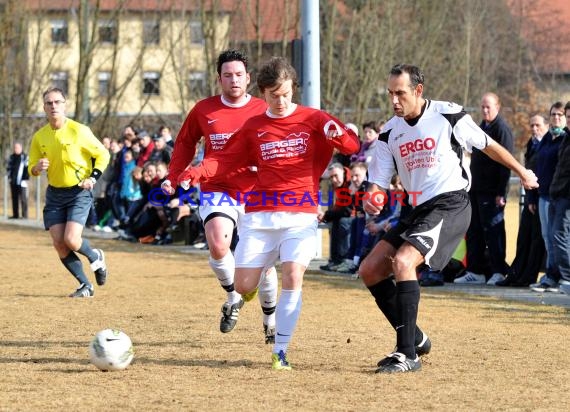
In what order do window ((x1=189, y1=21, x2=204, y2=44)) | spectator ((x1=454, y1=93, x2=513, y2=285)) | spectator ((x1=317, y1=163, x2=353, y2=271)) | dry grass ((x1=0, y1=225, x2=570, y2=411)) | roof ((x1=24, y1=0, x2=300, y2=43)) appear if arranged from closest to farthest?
1. dry grass ((x1=0, y1=225, x2=570, y2=411))
2. spectator ((x1=454, y1=93, x2=513, y2=285))
3. spectator ((x1=317, y1=163, x2=353, y2=271))
4. roof ((x1=24, y1=0, x2=300, y2=43))
5. window ((x1=189, y1=21, x2=204, y2=44))

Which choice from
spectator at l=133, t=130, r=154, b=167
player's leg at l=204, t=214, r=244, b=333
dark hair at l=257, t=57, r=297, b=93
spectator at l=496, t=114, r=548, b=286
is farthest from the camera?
spectator at l=133, t=130, r=154, b=167

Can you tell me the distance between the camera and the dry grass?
279 inches

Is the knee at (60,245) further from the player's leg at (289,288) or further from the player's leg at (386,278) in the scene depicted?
the player's leg at (386,278)

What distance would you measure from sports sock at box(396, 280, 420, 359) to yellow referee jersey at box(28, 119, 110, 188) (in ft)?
18.6

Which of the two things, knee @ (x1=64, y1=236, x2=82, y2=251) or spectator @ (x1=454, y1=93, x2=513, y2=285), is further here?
spectator @ (x1=454, y1=93, x2=513, y2=285)

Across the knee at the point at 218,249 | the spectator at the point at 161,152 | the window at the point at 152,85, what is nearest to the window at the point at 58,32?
the window at the point at 152,85

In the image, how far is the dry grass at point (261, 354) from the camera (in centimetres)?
709

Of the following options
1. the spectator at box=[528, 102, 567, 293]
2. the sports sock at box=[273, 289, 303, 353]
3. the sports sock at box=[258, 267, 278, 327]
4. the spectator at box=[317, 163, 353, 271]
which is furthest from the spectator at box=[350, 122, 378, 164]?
the sports sock at box=[273, 289, 303, 353]

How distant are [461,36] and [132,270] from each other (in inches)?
952

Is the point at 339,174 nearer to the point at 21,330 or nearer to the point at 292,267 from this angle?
the point at 21,330

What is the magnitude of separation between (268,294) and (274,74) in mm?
2043

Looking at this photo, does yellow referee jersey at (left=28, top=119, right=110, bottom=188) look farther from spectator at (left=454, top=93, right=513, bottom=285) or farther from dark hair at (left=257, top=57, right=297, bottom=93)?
dark hair at (left=257, top=57, right=297, bottom=93)

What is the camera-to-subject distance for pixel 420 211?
8211mm

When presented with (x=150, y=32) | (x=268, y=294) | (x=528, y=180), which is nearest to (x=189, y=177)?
(x=268, y=294)
